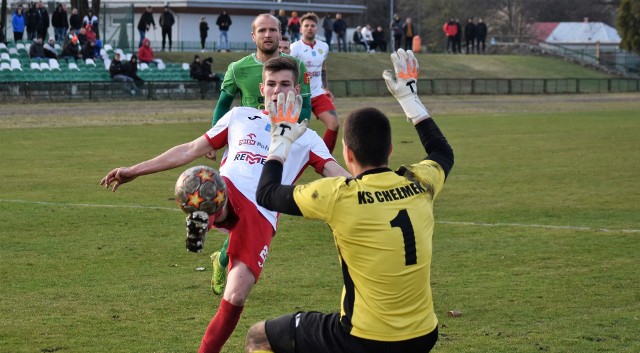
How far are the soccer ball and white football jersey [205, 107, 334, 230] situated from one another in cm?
110

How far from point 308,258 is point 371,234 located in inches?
243

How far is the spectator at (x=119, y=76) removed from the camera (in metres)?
39.7

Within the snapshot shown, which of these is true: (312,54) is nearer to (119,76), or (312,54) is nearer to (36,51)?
(119,76)

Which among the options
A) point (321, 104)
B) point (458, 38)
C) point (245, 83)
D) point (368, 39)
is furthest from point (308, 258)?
point (458, 38)

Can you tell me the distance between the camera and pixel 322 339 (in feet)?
17.2

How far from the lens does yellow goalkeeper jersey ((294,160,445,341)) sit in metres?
5.07

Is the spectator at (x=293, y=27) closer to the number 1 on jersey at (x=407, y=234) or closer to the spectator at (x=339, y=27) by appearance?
the spectator at (x=339, y=27)

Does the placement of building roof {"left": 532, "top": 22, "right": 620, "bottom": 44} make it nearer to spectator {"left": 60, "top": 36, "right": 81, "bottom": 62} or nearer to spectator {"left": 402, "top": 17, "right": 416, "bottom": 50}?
spectator {"left": 402, "top": 17, "right": 416, "bottom": 50}

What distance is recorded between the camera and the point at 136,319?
8375 mm

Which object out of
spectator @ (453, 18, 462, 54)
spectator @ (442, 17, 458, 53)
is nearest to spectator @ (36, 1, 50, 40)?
spectator @ (442, 17, 458, 53)

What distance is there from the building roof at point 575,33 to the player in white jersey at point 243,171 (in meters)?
108

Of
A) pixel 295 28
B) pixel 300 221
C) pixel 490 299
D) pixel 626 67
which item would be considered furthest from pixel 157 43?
pixel 490 299

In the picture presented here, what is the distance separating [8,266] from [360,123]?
6448 millimetres

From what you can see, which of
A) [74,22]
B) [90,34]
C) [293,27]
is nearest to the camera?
[90,34]
